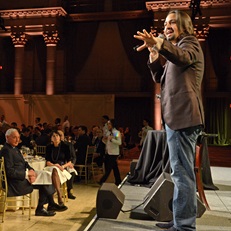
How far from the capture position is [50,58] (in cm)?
1675

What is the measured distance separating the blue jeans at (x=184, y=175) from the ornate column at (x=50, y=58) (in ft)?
49.4

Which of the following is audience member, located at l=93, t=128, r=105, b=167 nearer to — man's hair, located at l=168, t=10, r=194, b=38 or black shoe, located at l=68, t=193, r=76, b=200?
black shoe, located at l=68, t=193, r=76, b=200

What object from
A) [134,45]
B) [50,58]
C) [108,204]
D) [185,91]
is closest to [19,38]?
[50,58]

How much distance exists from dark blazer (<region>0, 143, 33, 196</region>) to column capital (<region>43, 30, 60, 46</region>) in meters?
13.0

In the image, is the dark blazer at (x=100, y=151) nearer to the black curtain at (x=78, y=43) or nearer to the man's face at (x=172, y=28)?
the man's face at (x=172, y=28)

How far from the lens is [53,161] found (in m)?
5.34

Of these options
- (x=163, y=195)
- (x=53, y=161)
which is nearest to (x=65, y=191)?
(x=53, y=161)

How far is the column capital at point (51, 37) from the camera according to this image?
16.3m

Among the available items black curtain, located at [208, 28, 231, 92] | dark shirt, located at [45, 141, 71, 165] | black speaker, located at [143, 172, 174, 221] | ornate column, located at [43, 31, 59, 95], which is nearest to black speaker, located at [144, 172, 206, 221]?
black speaker, located at [143, 172, 174, 221]

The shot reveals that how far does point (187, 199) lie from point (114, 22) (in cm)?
1640

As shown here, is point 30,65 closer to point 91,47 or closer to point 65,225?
point 91,47

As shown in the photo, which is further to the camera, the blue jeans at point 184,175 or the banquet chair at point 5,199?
the banquet chair at point 5,199

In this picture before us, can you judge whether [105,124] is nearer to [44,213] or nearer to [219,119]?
[44,213]

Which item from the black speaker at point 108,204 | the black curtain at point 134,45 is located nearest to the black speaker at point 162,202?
the black speaker at point 108,204
